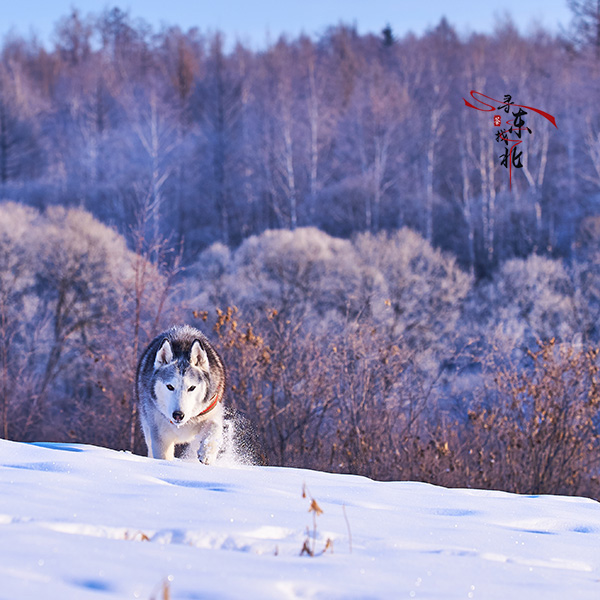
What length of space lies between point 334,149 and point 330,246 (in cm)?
1053

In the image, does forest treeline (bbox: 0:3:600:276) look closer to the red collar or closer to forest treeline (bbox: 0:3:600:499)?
forest treeline (bbox: 0:3:600:499)

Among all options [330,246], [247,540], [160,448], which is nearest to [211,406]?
[160,448]

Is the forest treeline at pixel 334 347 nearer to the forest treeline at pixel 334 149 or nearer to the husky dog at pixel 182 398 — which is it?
the husky dog at pixel 182 398

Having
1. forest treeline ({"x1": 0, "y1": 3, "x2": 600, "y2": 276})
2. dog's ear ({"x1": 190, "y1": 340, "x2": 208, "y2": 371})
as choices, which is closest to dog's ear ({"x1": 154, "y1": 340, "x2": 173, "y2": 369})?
dog's ear ({"x1": 190, "y1": 340, "x2": 208, "y2": 371})

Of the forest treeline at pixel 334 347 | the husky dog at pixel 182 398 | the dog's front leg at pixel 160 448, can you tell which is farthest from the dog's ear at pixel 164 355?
the forest treeline at pixel 334 347

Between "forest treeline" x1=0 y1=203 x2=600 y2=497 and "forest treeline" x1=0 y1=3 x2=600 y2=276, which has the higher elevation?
"forest treeline" x1=0 y1=3 x2=600 y2=276

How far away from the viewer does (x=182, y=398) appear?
518cm

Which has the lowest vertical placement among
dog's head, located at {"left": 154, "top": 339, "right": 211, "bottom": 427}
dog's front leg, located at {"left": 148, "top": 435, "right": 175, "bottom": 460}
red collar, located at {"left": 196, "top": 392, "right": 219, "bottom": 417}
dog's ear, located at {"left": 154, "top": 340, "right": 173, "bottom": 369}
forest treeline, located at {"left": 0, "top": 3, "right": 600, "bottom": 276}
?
dog's front leg, located at {"left": 148, "top": 435, "right": 175, "bottom": 460}

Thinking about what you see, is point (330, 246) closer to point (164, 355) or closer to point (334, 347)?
point (334, 347)

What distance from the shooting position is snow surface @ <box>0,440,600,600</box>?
7.57 ft

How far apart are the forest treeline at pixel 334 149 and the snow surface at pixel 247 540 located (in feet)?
108

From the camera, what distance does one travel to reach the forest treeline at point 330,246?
11.3m

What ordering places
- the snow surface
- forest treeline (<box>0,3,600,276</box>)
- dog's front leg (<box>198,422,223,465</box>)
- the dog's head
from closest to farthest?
the snow surface < the dog's head < dog's front leg (<box>198,422,223,465</box>) < forest treeline (<box>0,3,600,276</box>)

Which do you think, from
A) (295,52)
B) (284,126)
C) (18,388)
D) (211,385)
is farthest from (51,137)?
(211,385)
